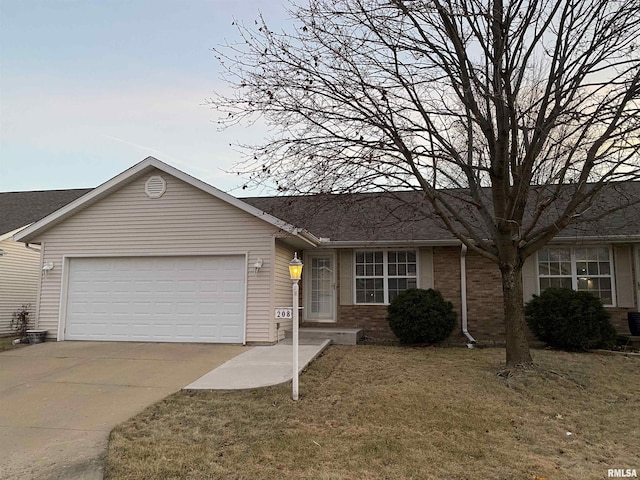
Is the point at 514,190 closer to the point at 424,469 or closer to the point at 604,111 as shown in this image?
the point at 604,111

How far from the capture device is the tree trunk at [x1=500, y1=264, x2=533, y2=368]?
25.5 feet

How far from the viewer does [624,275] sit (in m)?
11.8

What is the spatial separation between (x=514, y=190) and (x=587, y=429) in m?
3.88

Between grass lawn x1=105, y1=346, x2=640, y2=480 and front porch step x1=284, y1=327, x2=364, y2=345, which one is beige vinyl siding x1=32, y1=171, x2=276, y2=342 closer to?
front porch step x1=284, y1=327, x2=364, y2=345

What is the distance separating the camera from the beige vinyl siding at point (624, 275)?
38.4ft

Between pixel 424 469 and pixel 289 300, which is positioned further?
pixel 289 300

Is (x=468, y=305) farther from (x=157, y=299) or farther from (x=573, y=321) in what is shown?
(x=157, y=299)

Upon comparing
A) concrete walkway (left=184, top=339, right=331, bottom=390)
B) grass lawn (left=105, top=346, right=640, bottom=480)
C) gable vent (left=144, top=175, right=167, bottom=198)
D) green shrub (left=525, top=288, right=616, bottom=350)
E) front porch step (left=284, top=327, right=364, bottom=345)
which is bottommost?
grass lawn (left=105, top=346, right=640, bottom=480)

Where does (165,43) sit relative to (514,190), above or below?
above

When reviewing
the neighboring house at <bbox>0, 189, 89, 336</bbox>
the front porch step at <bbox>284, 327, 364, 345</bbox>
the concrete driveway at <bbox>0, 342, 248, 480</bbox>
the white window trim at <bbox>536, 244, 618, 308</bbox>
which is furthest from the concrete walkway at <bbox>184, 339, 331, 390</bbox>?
the neighboring house at <bbox>0, 189, 89, 336</bbox>

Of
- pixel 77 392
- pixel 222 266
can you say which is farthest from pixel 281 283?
pixel 77 392

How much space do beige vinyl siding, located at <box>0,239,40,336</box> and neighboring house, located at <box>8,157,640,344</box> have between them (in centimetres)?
401

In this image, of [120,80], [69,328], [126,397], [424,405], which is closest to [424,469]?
[424,405]

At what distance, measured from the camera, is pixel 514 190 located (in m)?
7.53
